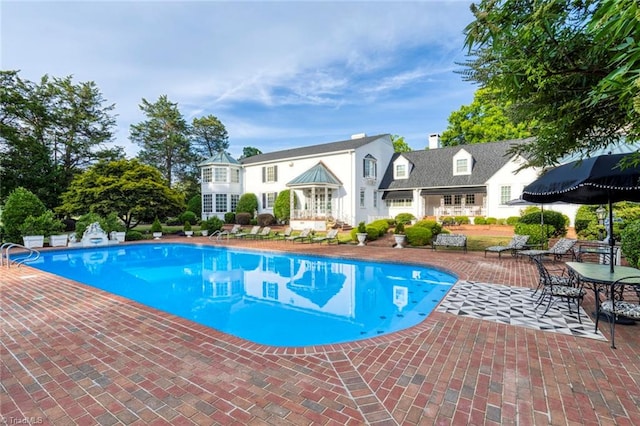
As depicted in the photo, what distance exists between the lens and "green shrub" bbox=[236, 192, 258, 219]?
A: 29500 millimetres

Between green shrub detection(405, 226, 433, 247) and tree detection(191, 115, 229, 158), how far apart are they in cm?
3608

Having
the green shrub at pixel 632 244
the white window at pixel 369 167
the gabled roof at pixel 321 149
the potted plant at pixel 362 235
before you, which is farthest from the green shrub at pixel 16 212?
the green shrub at pixel 632 244

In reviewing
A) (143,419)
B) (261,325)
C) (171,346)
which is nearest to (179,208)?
(261,325)

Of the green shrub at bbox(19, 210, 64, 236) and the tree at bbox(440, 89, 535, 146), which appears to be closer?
the green shrub at bbox(19, 210, 64, 236)

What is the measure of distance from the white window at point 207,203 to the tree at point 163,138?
41.0 feet

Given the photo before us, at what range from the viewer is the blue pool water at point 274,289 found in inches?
273

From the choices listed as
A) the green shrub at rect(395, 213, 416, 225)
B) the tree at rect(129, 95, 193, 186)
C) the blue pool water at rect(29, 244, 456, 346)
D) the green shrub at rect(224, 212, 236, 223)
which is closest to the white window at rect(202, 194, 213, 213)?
the green shrub at rect(224, 212, 236, 223)

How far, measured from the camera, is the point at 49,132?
28.6m

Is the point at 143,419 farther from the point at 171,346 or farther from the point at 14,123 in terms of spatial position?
the point at 14,123

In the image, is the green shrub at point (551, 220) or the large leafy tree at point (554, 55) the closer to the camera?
the large leafy tree at point (554, 55)

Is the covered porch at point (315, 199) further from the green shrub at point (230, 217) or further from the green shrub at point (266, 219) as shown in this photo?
the green shrub at point (230, 217)

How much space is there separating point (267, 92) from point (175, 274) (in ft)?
58.5

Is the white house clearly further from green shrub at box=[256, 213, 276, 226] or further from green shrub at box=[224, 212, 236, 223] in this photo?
green shrub at box=[256, 213, 276, 226]

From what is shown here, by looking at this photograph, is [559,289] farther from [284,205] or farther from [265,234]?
[284,205]
